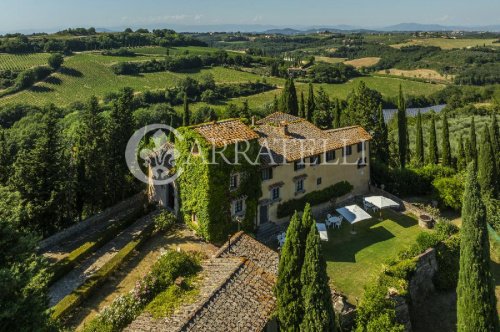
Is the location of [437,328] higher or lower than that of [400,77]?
lower

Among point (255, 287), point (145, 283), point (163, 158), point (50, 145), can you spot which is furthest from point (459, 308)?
point (50, 145)

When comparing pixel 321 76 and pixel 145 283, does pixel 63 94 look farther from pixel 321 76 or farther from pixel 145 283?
pixel 145 283

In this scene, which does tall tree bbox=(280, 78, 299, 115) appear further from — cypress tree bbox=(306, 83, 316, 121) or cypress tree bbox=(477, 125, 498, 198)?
cypress tree bbox=(477, 125, 498, 198)

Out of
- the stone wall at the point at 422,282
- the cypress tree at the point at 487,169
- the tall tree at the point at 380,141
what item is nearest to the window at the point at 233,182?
the stone wall at the point at 422,282

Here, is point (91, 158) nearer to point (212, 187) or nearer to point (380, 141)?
point (212, 187)

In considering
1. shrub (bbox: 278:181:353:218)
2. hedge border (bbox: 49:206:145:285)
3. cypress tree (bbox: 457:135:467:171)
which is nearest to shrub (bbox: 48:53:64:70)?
hedge border (bbox: 49:206:145:285)

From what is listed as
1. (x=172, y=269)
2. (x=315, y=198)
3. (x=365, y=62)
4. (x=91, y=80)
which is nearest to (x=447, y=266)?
(x=315, y=198)

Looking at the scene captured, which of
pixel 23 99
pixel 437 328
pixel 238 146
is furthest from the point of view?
pixel 23 99
